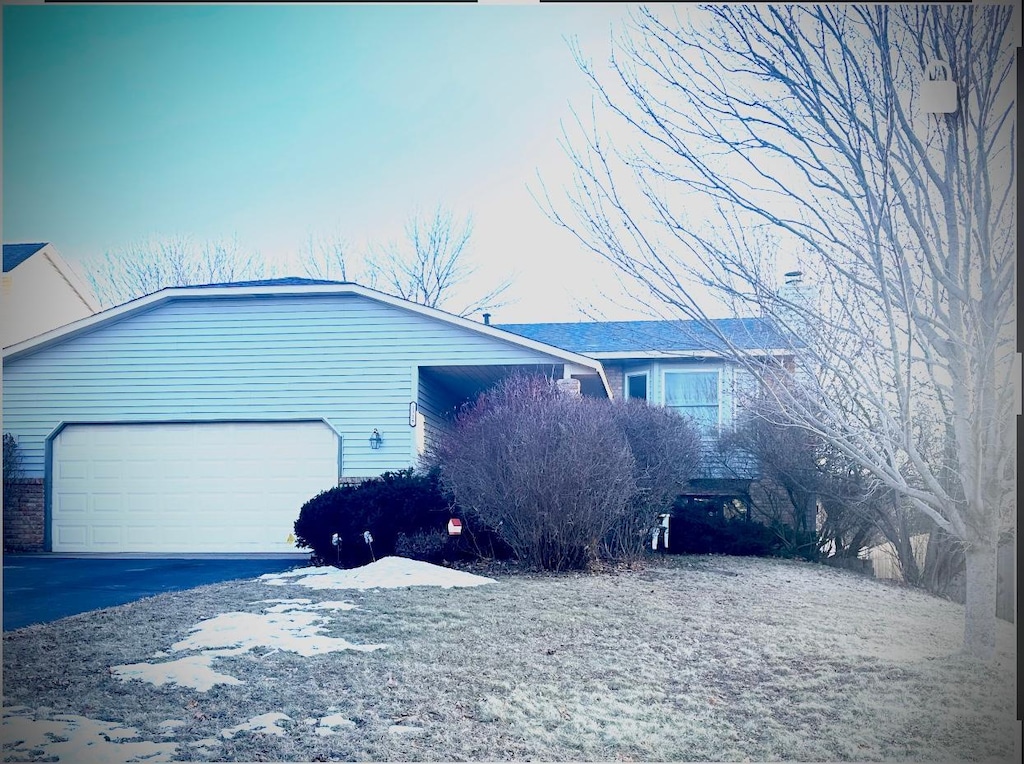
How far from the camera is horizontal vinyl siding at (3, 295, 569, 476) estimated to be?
12.0m

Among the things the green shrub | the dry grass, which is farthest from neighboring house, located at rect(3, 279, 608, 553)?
the dry grass

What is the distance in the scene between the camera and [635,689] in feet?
16.9

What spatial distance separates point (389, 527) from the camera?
9.62 meters

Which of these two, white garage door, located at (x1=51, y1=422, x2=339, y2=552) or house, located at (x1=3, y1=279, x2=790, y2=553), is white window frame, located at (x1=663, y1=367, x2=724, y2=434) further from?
white garage door, located at (x1=51, y1=422, x2=339, y2=552)

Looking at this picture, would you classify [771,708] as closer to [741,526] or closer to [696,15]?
[696,15]

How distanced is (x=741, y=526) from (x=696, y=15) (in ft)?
27.3

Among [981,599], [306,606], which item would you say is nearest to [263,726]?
[306,606]

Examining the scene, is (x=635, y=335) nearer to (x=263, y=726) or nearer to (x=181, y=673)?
(x=181, y=673)

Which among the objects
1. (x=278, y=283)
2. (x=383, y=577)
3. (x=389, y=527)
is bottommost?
(x=383, y=577)

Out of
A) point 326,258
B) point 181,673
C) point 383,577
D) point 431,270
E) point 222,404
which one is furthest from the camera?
point 431,270

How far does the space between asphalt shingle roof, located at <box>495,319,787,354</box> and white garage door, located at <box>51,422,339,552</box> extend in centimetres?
356

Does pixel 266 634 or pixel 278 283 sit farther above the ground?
pixel 278 283

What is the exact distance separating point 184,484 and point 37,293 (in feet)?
13.3

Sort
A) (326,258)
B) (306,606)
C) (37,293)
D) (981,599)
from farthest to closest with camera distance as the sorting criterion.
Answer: (326,258) → (37,293) → (306,606) → (981,599)
